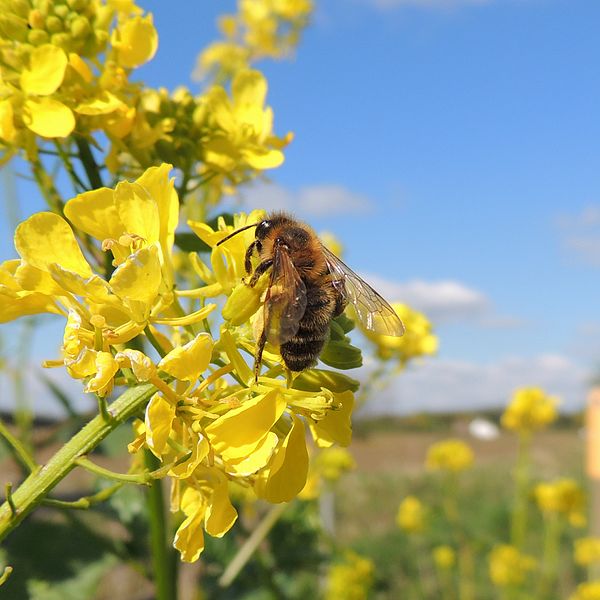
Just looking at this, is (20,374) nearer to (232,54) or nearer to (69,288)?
(232,54)

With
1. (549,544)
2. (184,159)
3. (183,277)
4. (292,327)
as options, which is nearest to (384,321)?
(292,327)

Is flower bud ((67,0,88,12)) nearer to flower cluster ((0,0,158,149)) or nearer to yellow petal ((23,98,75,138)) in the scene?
→ flower cluster ((0,0,158,149))

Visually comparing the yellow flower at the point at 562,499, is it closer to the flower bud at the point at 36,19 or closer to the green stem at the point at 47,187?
the green stem at the point at 47,187

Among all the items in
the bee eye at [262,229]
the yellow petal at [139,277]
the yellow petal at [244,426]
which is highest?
the bee eye at [262,229]

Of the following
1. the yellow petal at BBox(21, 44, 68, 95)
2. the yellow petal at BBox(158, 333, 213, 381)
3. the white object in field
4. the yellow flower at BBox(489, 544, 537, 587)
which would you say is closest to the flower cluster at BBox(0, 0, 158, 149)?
the yellow petal at BBox(21, 44, 68, 95)

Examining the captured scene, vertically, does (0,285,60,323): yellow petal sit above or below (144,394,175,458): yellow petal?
above

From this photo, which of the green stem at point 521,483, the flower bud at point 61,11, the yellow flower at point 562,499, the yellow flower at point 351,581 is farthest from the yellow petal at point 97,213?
the yellow flower at point 562,499

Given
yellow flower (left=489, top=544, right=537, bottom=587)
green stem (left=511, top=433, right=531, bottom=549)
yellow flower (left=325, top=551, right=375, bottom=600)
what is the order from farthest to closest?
1. yellow flower (left=489, top=544, right=537, bottom=587)
2. green stem (left=511, top=433, right=531, bottom=549)
3. yellow flower (left=325, top=551, right=375, bottom=600)
